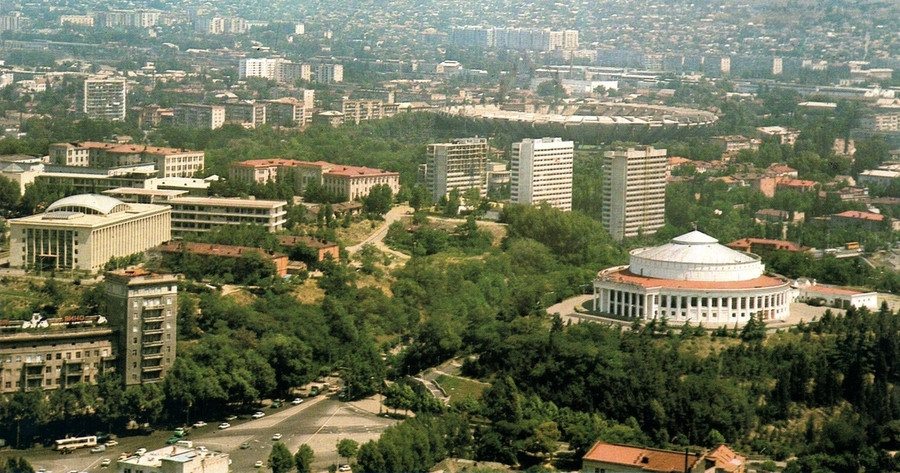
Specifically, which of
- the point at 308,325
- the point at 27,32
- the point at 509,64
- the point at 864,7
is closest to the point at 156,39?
the point at 27,32

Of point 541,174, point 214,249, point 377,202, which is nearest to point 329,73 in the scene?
point 541,174

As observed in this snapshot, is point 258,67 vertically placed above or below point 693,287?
above

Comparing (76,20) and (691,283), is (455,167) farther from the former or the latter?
(76,20)

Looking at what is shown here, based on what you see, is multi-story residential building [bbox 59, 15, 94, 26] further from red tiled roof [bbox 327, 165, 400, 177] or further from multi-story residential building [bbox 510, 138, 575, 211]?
red tiled roof [bbox 327, 165, 400, 177]

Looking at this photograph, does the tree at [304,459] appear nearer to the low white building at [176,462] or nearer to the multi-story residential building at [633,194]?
the low white building at [176,462]

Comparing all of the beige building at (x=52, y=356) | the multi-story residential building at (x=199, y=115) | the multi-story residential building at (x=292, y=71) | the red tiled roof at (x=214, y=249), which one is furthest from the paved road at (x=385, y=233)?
the multi-story residential building at (x=292, y=71)

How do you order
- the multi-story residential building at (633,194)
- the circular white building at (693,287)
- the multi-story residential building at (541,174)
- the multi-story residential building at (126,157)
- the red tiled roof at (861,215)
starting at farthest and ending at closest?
the multi-story residential building at (541,174) < the red tiled roof at (861,215) < the multi-story residential building at (633,194) < the multi-story residential building at (126,157) < the circular white building at (693,287)

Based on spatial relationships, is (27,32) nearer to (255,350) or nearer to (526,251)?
(526,251)
